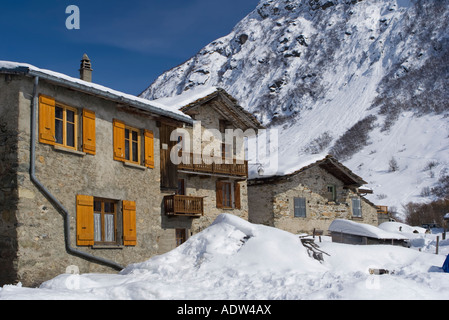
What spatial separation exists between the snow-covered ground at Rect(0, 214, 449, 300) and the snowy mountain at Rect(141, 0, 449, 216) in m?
14.3

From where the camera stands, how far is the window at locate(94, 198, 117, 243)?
583 inches

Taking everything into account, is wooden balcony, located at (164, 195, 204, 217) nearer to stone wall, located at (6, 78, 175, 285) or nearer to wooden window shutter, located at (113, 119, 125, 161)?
stone wall, located at (6, 78, 175, 285)

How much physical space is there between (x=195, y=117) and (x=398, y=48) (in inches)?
3250

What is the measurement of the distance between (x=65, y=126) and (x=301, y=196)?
57.3 feet

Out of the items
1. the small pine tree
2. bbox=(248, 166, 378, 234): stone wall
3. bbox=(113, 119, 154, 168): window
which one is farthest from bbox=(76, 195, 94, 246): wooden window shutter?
the small pine tree

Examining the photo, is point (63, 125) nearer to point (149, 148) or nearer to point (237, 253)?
point (149, 148)

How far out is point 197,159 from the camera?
23672mm

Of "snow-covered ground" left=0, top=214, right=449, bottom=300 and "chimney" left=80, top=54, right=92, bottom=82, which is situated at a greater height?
"chimney" left=80, top=54, right=92, bottom=82

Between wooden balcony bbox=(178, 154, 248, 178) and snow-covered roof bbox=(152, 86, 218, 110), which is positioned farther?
snow-covered roof bbox=(152, 86, 218, 110)

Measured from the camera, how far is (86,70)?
63.7ft

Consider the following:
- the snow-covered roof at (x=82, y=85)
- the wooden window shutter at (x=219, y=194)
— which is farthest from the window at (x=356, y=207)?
the snow-covered roof at (x=82, y=85)

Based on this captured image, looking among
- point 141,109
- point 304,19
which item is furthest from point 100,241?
point 304,19
